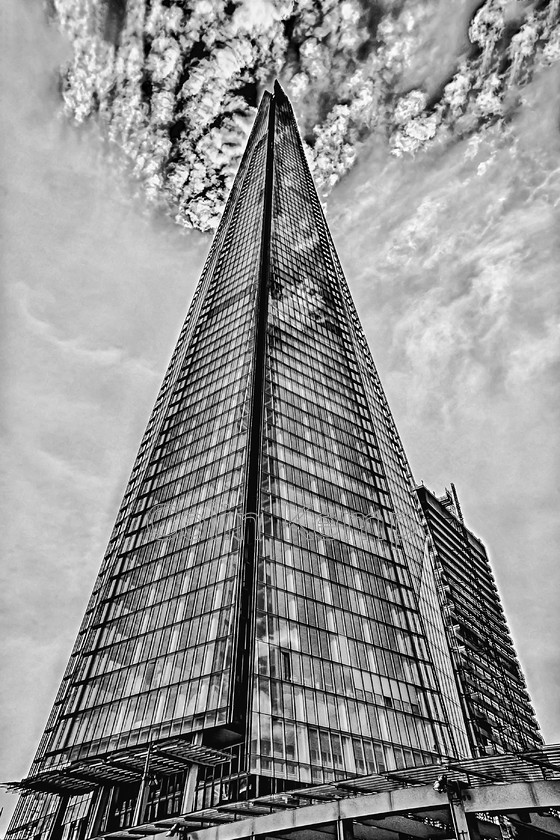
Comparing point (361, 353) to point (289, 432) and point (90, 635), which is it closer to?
point (289, 432)

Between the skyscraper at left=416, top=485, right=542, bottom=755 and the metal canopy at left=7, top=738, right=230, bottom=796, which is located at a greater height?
the skyscraper at left=416, top=485, right=542, bottom=755

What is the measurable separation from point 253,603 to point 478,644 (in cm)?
7104

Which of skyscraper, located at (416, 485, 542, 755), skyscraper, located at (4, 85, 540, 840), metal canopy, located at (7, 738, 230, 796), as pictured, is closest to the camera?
metal canopy, located at (7, 738, 230, 796)

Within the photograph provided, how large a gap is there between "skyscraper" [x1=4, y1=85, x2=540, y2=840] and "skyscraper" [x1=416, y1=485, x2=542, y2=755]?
33.9 feet

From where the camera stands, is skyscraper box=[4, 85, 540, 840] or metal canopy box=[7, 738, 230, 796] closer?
metal canopy box=[7, 738, 230, 796]

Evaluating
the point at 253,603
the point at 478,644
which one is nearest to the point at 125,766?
the point at 253,603

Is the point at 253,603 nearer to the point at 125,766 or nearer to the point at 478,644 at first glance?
the point at 125,766

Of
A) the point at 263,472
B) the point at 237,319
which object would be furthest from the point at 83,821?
the point at 237,319

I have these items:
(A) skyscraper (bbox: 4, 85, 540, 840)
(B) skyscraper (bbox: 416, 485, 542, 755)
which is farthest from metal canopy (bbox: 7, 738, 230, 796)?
(B) skyscraper (bbox: 416, 485, 542, 755)

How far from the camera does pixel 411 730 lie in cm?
6091

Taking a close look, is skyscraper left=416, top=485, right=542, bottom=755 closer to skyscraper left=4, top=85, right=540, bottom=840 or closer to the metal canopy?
skyscraper left=4, top=85, right=540, bottom=840

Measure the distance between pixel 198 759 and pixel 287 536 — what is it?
26.0 m

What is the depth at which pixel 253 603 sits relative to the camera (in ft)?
196

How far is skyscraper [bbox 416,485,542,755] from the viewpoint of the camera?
312 ft
